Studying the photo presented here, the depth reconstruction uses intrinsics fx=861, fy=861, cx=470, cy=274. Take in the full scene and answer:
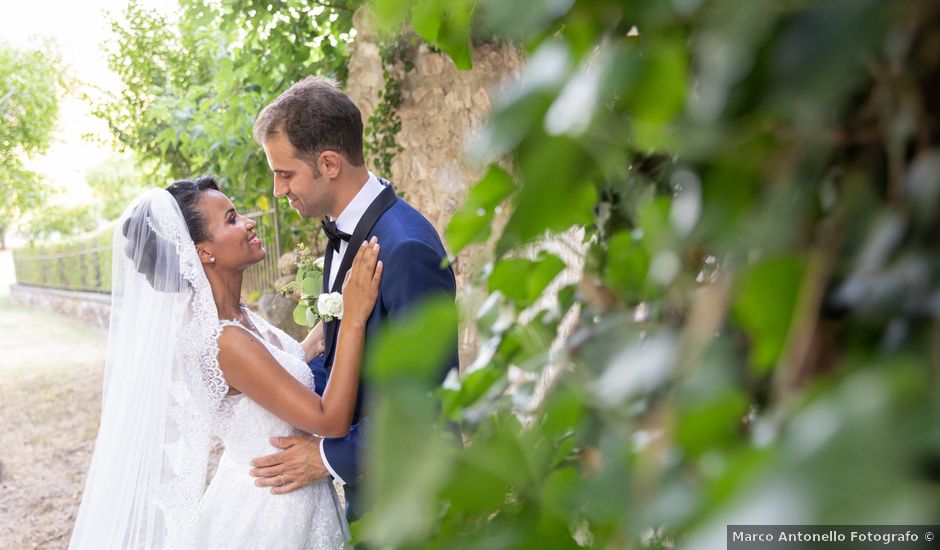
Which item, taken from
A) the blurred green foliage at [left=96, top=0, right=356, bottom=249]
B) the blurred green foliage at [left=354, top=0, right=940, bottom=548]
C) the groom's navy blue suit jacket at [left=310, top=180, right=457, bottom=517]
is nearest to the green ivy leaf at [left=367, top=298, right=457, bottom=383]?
the blurred green foliage at [left=354, top=0, right=940, bottom=548]

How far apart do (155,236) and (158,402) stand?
0.51 metres

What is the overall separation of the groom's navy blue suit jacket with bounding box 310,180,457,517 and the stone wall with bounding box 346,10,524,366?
2.56 m

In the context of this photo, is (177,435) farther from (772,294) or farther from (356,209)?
(772,294)

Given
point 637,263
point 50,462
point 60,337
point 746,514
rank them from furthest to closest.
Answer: point 60,337 < point 50,462 < point 637,263 < point 746,514

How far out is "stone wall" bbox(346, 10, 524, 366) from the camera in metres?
5.20

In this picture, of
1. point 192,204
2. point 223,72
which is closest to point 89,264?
point 223,72

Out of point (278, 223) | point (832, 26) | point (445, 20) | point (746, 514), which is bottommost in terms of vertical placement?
point (746, 514)

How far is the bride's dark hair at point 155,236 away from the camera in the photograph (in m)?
2.64

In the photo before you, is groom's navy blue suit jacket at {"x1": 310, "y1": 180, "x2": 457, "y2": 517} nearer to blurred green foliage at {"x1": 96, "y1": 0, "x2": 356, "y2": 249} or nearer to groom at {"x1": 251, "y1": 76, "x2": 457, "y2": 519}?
groom at {"x1": 251, "y1": 76, "x2": 457, "y2": 519}

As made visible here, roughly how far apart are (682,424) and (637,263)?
0.19 meters

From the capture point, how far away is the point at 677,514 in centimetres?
26

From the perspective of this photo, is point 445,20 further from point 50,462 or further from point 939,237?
point 50,462

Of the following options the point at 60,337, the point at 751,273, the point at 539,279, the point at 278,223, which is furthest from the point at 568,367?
the point at 60,337

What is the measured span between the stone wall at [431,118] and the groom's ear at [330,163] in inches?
100
